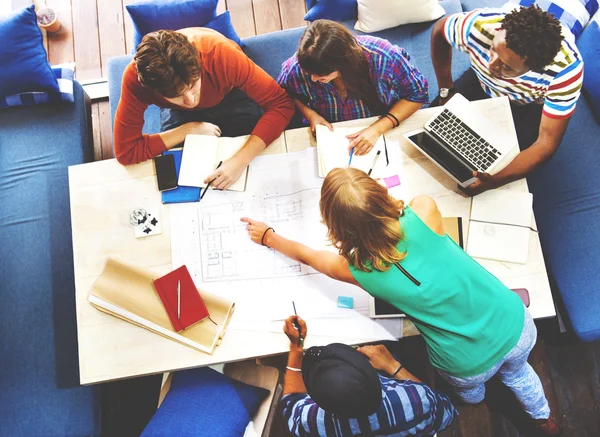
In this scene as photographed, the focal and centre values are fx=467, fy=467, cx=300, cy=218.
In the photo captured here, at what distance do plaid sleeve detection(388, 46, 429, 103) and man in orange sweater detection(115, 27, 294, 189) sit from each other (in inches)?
15.2

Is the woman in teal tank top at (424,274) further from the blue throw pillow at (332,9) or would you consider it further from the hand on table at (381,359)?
the blue throw pillow at (332,9)

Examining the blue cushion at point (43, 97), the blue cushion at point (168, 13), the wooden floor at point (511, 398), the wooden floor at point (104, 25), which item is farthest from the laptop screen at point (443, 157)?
the blue cushion at point (43, 97)

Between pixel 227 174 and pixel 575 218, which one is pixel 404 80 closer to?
pixel 227 174

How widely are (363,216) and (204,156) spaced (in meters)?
0.71

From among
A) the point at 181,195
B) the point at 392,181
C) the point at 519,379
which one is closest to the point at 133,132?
the point at 181,195

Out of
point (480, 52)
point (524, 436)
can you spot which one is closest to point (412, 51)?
point (480, 52)

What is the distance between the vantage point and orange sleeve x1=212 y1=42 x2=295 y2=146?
1601mm

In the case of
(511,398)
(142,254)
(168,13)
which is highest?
(168,13)

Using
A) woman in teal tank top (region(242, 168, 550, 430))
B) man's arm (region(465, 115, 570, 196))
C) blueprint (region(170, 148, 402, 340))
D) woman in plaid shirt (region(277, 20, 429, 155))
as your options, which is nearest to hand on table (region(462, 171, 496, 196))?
man's arm (region(465, 115, 570, 196))

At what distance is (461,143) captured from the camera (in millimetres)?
1485

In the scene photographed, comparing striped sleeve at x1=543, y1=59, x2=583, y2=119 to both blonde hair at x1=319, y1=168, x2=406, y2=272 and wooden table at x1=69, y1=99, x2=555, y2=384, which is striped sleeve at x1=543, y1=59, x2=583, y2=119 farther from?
blonde hair at x1=319, y1=168, x2=406, y2=272

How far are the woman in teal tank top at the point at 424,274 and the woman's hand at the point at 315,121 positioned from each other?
0.41 meters

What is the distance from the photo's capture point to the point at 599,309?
5.55ft

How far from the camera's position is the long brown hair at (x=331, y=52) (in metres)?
1.41
